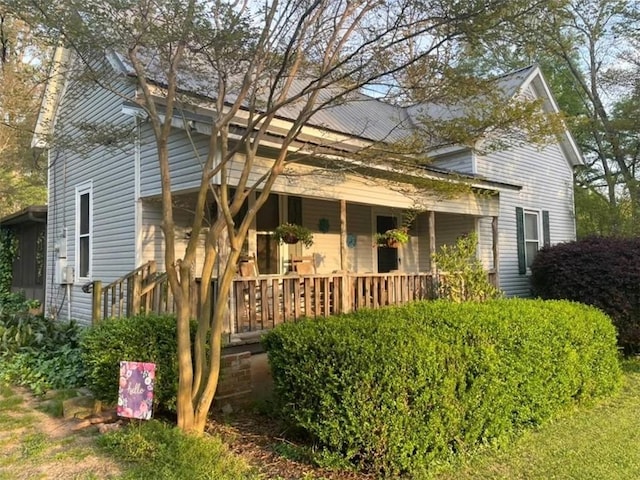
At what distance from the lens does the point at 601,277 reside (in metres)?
9.25

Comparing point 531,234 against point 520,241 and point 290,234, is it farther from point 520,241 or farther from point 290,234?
point 290,234

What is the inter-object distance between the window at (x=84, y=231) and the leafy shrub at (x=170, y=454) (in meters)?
6.57

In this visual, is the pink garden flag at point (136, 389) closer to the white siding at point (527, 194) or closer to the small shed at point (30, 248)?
the small shed at point (30, 248)

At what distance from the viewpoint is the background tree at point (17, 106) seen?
6.77 meters

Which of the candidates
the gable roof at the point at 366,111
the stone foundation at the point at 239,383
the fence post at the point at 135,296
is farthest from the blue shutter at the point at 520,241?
the fence post at the point at 135,296

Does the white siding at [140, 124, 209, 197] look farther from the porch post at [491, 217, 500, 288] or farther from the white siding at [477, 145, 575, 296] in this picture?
the white siding at [477, 145, 575, 296]

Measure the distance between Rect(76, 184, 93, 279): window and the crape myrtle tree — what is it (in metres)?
5.35

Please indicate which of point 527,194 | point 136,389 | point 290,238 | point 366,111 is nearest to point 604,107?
point 527,194

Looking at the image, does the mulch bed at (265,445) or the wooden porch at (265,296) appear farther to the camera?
the wooden porch at (265,296)

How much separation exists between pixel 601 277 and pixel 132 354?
8370mm

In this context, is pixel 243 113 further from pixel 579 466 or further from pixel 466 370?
pixel 579 466

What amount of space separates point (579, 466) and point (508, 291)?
31.1ft

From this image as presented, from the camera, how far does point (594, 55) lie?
21.5 m

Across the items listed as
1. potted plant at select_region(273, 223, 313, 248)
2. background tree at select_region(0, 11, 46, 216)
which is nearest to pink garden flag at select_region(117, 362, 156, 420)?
background tree at select_region(0, 11, 46, 216)
